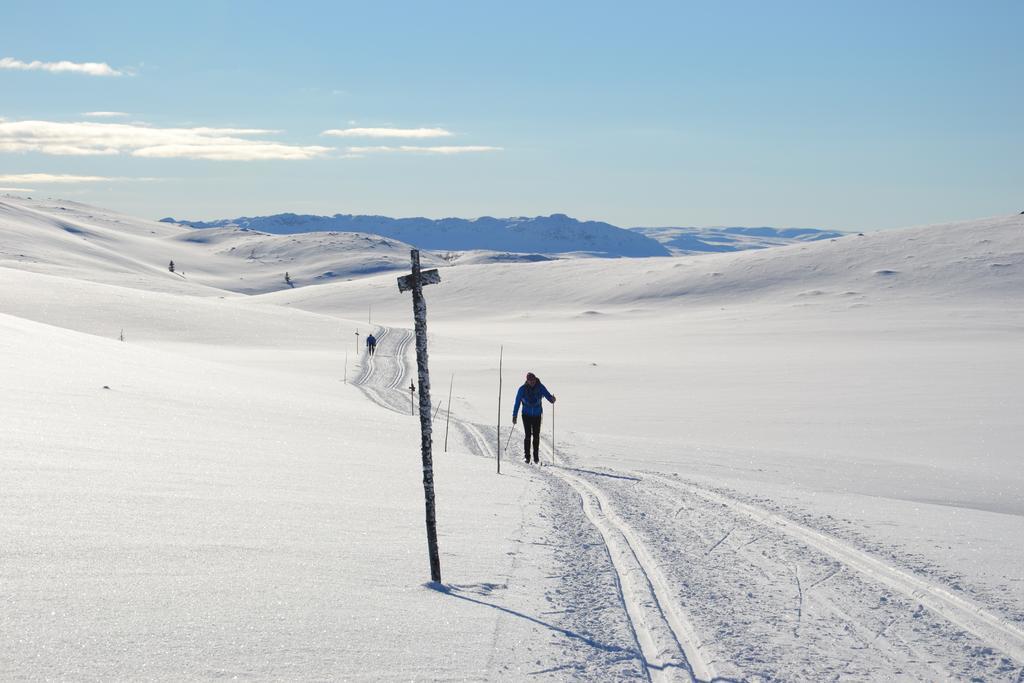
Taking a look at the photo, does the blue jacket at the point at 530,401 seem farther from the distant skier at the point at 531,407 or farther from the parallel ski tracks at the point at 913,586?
the parallel ski tracks at the point at 913,586

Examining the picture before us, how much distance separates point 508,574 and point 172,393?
11179 millimetres

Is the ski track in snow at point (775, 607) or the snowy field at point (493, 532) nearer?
the snowy field at point (493, 532)

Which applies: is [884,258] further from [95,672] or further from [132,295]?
[95,672]

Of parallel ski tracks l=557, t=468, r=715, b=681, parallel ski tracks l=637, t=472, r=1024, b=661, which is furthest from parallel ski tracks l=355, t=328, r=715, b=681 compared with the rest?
parallel ski tracks l=637, t=472, r=1024, b=661

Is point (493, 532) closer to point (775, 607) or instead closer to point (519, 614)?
point (519, 614)

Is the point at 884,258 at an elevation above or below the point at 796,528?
above

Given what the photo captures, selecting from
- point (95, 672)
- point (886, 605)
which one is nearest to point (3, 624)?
point (95, 672)

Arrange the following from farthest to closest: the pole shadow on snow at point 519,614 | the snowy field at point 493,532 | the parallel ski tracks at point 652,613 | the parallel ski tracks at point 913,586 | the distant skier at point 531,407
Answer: the distant skier at point 531,407, the parallel ski tracks at point 913,586, the pole shadow on snow at point 519,614, the parallel ski tracks at point 652,613, the snowy field at point 493,532

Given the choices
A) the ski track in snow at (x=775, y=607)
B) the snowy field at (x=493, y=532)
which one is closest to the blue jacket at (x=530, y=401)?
the snowy field at (x=493, y=532)

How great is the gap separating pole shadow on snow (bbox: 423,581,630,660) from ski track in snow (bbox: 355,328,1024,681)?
0.20 m

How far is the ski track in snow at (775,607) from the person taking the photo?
5879 mm

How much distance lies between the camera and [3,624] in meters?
4.95

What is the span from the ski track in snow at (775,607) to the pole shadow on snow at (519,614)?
198mm

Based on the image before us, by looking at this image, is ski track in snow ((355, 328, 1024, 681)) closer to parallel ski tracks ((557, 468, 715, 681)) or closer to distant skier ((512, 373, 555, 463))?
parallel ski tracks ((557, 468, 715, 681))
